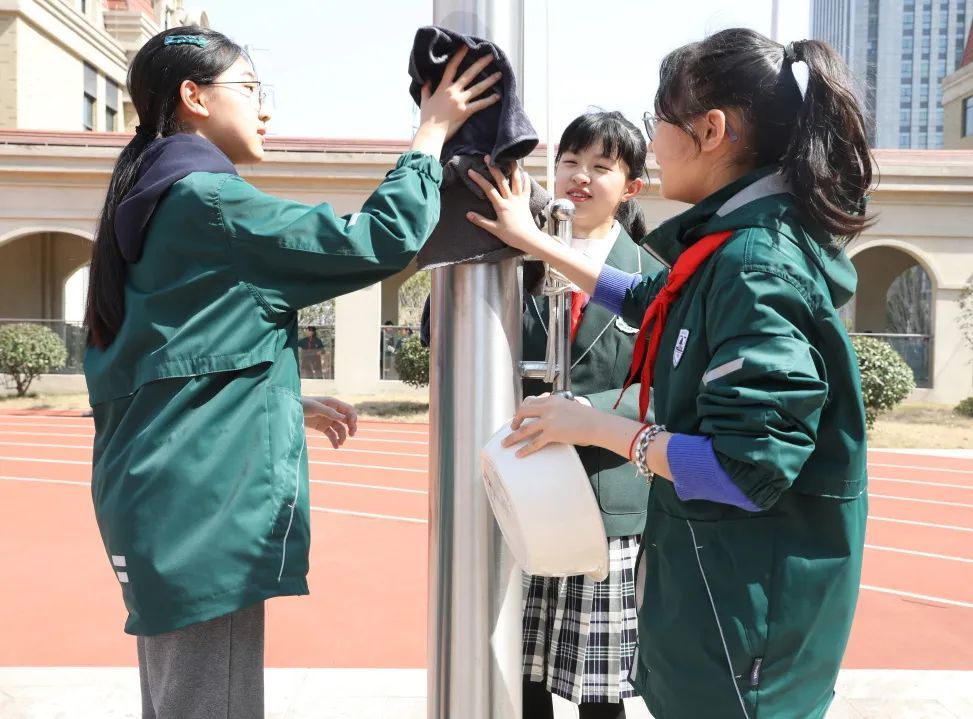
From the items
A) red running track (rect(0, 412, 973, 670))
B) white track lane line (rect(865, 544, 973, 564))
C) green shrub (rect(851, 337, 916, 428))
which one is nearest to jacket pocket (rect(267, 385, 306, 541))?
→ red running track (rect(0, 412, 973, 670))

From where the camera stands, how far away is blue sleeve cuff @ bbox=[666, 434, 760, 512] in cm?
138

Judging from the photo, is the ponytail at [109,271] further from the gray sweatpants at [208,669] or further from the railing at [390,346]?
the railing at [390,346]

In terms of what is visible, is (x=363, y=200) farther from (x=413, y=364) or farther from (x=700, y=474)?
(x=700, y=474)

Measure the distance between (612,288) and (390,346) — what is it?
16.7 m

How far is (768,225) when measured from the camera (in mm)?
1453

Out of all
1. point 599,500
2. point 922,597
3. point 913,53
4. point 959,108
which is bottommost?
point 922,597

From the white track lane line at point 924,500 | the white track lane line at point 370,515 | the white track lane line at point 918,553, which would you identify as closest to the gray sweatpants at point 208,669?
the white track lane line at point 370,515

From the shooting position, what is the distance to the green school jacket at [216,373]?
166cm

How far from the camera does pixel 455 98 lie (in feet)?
5.62

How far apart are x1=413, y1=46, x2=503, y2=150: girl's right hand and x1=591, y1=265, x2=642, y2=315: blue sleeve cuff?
497mm

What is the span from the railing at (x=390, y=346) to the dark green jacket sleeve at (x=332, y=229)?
55.4ft

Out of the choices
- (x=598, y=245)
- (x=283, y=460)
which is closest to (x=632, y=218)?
(x=598, y=245)

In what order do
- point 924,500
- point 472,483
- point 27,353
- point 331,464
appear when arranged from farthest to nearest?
point 27,353
point 331,464
point 924,500
point 472,483

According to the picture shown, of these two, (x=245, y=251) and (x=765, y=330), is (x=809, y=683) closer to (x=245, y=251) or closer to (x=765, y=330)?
(x=765, y=330)
